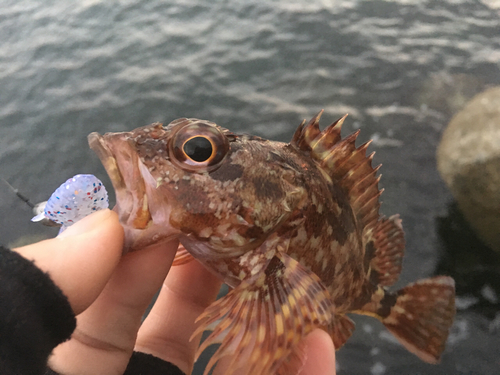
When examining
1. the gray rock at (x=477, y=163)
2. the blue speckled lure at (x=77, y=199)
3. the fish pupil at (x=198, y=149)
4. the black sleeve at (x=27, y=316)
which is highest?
the fish pupil at (x=198, y=149)

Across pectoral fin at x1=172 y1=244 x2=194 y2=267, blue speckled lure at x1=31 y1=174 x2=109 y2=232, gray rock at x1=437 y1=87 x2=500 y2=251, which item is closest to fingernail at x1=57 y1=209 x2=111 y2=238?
blue speckled lure at x1=31 y1=174 x2=109 y2=232

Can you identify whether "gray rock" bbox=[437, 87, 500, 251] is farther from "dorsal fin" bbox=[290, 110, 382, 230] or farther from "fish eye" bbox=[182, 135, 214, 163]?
"fish eye" bbox=[182, 135, 214, 163]

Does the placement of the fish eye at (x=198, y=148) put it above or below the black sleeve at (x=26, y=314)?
above

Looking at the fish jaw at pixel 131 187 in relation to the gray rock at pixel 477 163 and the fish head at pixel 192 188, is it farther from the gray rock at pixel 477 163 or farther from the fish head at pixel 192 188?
the gray rock at pixel 477 163

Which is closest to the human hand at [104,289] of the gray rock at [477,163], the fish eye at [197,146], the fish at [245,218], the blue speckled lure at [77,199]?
the fish at [245,218]

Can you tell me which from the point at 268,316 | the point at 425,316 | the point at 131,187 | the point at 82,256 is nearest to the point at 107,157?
the point at 131,187

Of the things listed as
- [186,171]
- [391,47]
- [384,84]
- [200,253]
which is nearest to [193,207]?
[186,171]

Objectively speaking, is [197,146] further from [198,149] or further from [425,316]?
[425,316]
